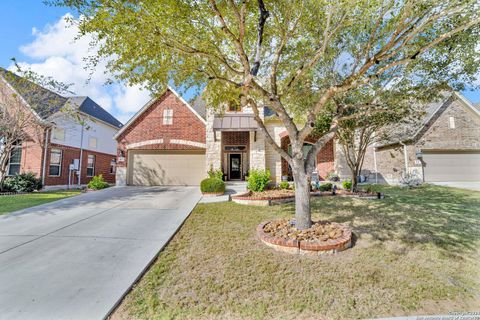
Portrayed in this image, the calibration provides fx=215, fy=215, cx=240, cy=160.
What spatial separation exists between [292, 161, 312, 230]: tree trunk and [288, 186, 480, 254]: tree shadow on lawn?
1.43 meters

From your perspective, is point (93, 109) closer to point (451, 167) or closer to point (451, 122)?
point (451, 122)

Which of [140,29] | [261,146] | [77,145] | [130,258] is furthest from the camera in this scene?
[77,145]

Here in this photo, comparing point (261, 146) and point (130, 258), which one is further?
point (261, 146)

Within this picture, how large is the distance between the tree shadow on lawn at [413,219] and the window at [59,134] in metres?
18.4

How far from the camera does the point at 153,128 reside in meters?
16.0

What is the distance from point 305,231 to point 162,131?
1363cm

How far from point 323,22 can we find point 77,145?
20908mm

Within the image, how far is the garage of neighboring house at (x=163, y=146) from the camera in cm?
1585

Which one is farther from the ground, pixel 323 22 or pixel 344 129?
pixel 323 22

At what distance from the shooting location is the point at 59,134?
16.9 meters

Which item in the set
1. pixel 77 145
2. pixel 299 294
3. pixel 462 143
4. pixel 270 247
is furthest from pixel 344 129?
pixel 77 145

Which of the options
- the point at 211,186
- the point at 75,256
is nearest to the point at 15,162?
the point at 211,186

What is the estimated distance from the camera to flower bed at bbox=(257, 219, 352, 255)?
4496 millimetres

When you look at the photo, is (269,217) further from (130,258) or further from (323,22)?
(323,22)
